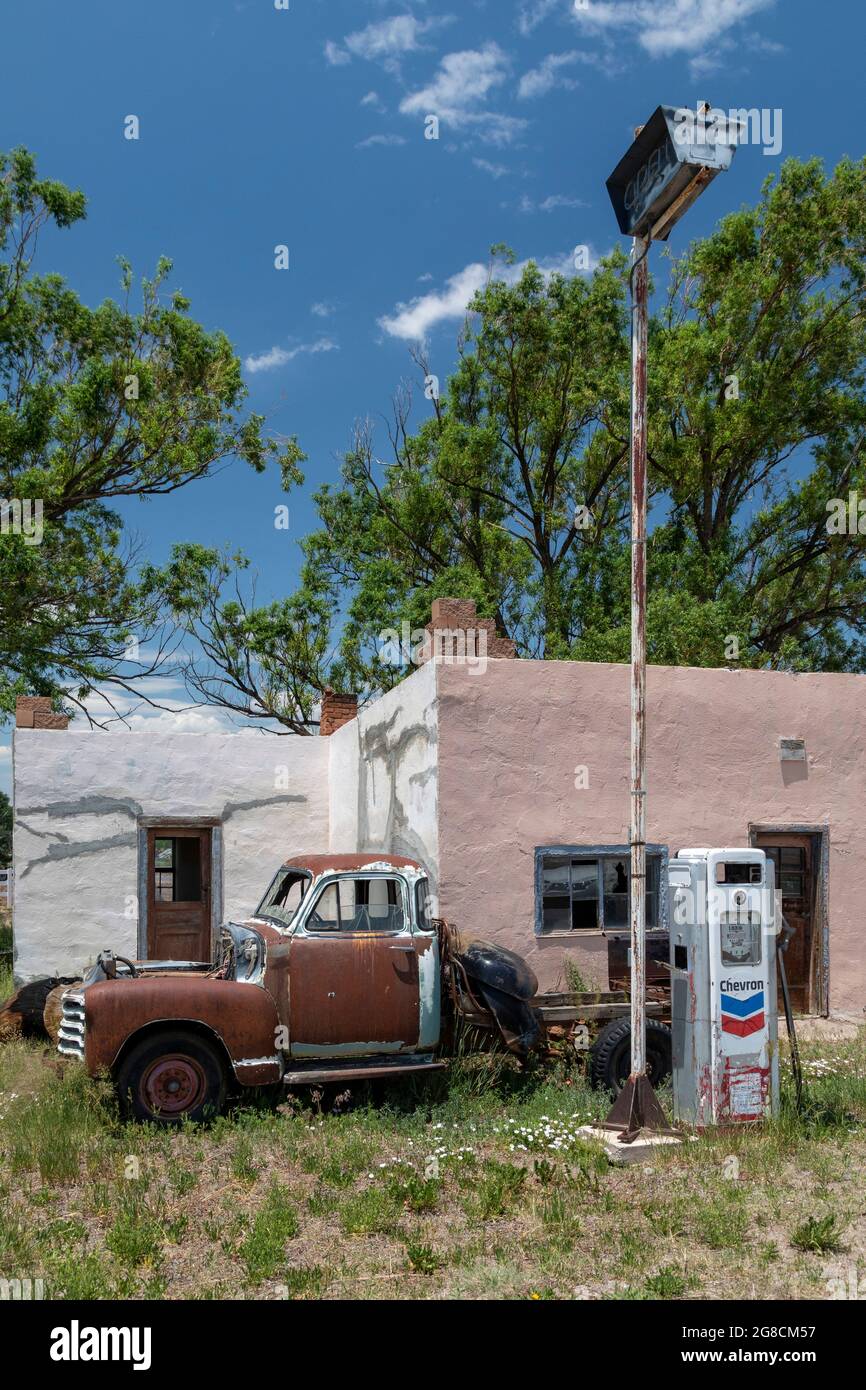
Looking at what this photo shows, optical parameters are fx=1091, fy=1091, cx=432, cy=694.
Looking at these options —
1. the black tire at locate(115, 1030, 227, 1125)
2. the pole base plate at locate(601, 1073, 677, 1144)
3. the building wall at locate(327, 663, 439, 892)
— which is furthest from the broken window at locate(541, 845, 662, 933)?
the black tire at locate(115, 1030, 227, 1125)

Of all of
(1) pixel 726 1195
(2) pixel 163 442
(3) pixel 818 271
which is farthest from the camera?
(3) pixel 818 271

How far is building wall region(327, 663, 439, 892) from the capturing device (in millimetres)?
9820

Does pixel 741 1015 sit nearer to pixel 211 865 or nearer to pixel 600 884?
pixel 600 884

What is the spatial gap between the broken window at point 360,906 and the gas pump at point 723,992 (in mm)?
1985

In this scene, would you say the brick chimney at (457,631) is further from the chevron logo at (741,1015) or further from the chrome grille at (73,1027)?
the chrome grille at (73,1027)

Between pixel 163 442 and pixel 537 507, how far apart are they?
30.6 feet

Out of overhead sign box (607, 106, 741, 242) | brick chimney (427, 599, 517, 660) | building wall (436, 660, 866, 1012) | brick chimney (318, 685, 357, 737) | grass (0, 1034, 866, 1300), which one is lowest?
grass (0, 1034, 866, 1300)

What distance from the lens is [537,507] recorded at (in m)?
25.5

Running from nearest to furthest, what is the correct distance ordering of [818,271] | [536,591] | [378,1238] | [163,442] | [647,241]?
[378,1238] → [647,241] → [163,442] → [818,271] → [536,591]

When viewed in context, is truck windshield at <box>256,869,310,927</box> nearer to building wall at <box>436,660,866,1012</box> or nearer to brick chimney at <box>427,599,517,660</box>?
building wall at <box>436,660,866,1012</box>

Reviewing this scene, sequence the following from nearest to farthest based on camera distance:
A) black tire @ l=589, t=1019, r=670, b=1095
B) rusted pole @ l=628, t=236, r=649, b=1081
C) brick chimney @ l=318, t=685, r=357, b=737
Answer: rusted pole @ l=628, t=236, r=649, b=1081, black tire @ l=589, t=1019, r=670, b=1095, brick chimney @ l=318, t=685, r=357, b=737

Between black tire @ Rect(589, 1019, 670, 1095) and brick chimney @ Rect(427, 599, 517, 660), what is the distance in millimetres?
3545
